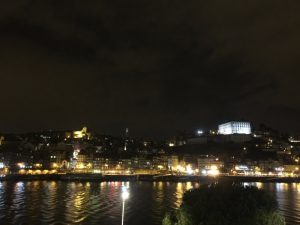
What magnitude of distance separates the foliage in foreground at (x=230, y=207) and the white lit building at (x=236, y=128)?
15518 cm

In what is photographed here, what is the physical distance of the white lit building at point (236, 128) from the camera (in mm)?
165875

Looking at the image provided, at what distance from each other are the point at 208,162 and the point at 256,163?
15070 mm

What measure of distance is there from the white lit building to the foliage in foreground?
155177 millimetres

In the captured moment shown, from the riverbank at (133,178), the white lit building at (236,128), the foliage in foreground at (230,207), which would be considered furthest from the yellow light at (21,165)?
the foliage in foreground at (230,207)

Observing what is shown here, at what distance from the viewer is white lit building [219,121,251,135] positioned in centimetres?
16588

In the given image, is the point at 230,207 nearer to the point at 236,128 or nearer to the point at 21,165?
the point at 21,165

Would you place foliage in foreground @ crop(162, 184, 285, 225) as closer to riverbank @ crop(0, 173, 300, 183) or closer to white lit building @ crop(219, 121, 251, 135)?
riverbank @ crop(0, 173, 300, 183)

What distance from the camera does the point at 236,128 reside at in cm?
16612

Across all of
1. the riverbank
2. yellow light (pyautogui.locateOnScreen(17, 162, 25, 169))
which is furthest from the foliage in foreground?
yellow light (pyautogui.locateOnScreen(17, 162, 25, 169))

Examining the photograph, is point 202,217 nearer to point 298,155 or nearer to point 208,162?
point 208,162

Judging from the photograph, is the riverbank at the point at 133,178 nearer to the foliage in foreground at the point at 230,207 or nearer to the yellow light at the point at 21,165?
the yellow light at the point at 21,165

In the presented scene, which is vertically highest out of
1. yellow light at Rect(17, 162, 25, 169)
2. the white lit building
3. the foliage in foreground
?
the white lit building

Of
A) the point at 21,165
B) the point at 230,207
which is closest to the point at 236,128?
the point at 21,165

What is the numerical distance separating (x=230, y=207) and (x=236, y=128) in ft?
518
